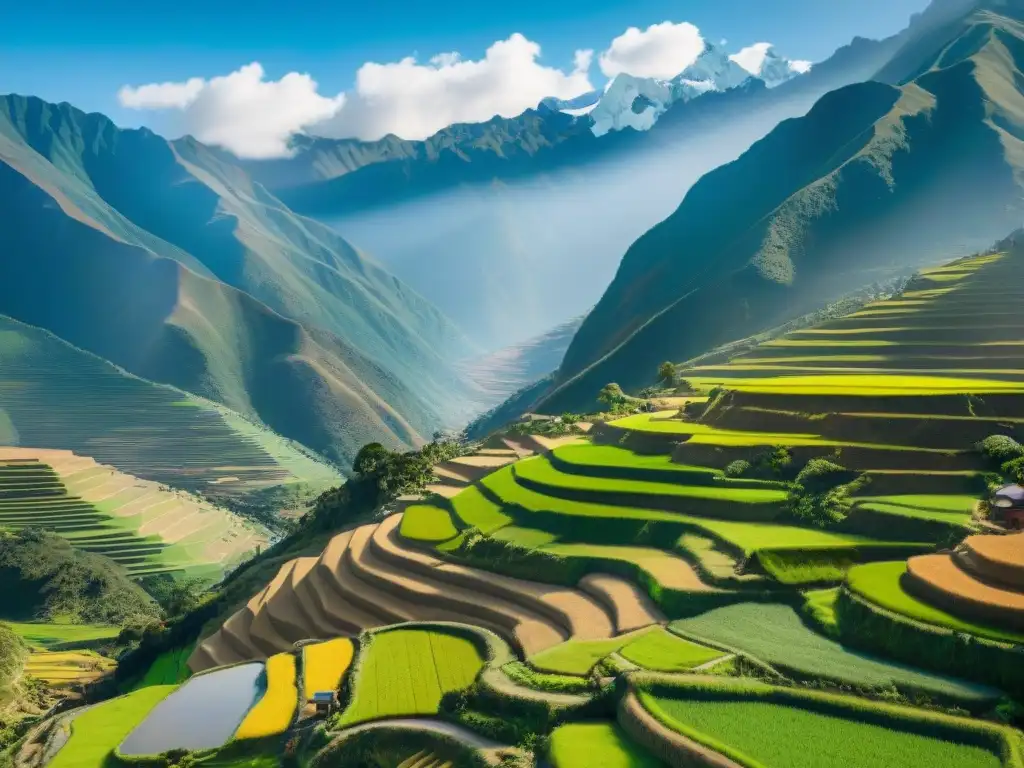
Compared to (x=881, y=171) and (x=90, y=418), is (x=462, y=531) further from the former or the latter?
(x=90, y=418)

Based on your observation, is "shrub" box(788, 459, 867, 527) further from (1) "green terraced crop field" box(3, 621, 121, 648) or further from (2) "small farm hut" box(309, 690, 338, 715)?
(1) "green terraced crop field" box(3, 621, 121, 648)

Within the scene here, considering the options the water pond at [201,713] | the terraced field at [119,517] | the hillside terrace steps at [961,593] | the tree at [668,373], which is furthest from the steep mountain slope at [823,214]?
the hillside terrace steps at [961,593]

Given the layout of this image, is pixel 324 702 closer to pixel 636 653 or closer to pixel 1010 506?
pixel 636 653

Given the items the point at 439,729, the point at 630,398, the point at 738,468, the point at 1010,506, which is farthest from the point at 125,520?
the point at 1010,506

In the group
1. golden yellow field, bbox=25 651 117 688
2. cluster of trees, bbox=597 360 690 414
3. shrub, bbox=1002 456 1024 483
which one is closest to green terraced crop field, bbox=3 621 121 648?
golden yellow field, bbox=25 651 117 688

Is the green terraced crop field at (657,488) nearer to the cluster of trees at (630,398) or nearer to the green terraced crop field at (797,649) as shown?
the green terraced crop field at (797,649)
